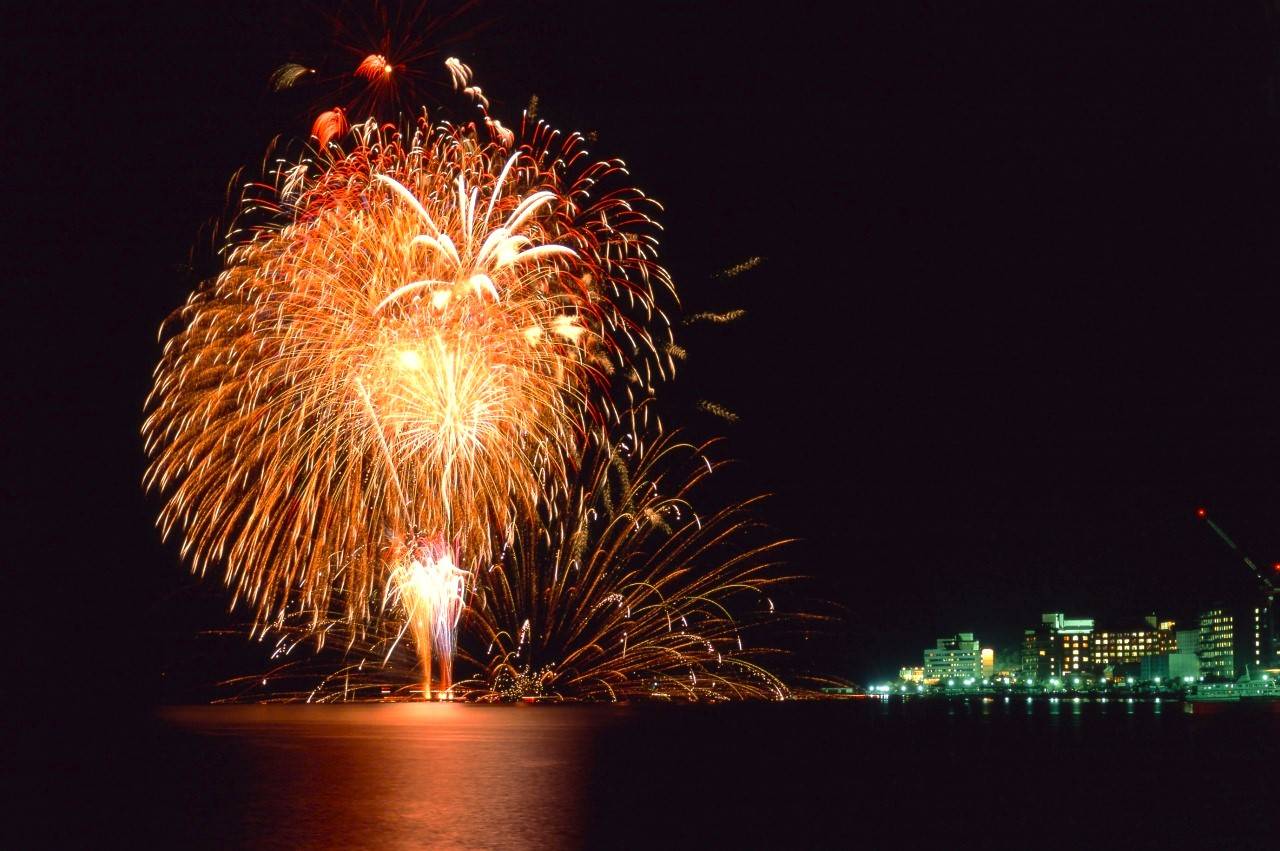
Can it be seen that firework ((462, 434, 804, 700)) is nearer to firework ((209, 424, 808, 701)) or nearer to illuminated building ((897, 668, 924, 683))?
firework ((209, 424, 808, 701))

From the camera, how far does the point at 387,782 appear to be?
14.6 meters

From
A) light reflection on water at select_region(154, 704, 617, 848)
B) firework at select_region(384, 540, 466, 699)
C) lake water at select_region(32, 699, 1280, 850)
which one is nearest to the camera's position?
light reflection on water at select_region(154, 704, 617, 848)

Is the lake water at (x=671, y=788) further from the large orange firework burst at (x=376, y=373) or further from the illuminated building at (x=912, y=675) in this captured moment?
the illuminated building at (x=912, y=675)

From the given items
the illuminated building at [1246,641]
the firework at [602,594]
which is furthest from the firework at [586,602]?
the illuminated building at [1246,641]

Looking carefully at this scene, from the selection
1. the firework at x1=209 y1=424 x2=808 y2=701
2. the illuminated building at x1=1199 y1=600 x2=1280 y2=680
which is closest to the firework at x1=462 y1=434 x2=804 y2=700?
the firework at x1=209 y1=424 x2=808 y2=701

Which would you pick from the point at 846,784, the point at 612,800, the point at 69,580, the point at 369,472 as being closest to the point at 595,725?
the point at 369,472

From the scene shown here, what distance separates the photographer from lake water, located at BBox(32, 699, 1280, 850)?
10.8 meters

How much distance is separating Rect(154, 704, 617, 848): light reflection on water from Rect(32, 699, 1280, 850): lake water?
0.13 feet

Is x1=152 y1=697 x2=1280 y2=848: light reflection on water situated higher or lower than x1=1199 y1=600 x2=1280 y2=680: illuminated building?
lower

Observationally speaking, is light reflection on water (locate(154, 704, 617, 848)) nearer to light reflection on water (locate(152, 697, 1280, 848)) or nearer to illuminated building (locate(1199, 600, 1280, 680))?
light reflection on water (locate(152, 697, 1280, 848))

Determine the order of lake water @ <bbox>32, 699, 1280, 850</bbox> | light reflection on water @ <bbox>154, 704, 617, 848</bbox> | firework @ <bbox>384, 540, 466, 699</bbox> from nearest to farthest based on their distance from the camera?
1. light reflection on water @ <bbox>154, 704, 617, 848</bbox>
2. lake water @ <bbox>32, 699, 1280, 850</bbox>
3. firework @ <bbox>384, 540, 466, 699</bbox>

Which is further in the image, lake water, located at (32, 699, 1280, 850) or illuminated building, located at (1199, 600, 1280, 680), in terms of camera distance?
illuminated building, located at (1199, 600, 1280, 680)

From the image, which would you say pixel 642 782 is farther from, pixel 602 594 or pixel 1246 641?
pixel 1246 641

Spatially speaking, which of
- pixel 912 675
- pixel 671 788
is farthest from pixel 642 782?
pixel 912 675
